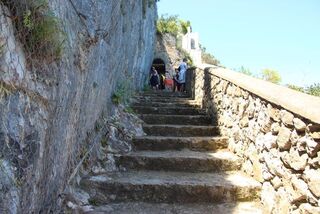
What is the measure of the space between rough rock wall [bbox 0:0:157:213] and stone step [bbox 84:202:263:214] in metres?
0.56

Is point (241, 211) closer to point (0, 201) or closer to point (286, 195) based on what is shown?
point (286, 195)

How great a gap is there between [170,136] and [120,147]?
100 cm

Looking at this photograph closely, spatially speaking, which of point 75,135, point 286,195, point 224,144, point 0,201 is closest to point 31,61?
point 0,201

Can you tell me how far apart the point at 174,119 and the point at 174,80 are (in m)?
6.25

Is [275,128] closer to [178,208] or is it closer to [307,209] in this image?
[307,209]

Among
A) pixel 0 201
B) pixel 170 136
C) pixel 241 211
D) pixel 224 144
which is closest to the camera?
pixel 0 201

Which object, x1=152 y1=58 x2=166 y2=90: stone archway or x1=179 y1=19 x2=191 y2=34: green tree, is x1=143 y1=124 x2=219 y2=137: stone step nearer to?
x1=152 y1=58 x2=166 y2=90: stone archway

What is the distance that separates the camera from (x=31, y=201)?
7.66ft

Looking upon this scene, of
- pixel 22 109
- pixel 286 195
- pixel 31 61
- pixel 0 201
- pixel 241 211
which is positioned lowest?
pixel 241 211

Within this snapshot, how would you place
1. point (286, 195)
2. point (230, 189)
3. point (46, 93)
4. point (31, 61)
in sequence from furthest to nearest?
point (230, 189) < point (286, 195) < point (46, 93) < point (31, 61)

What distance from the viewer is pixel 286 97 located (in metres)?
3.10

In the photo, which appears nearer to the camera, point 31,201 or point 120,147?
point 31,201

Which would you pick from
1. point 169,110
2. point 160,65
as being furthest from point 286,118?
point 160,65

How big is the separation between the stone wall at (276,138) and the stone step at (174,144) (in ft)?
0.94
